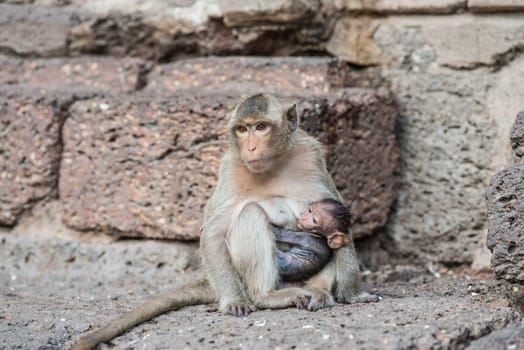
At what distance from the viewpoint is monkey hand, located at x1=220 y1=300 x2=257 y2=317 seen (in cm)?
463

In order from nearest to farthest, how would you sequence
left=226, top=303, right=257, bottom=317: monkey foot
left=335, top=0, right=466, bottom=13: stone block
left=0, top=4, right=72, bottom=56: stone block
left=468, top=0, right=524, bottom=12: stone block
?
left=226, top=303, right=257, bottom=317: monkey foot → left=468, top=0, right=524, bottom=12: stone block → left=335, top=0, right=466, bottom=13: stone block → left=0, top=4, right=72, bottom=56: stone block

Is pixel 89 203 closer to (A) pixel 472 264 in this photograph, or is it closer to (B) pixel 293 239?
(B) pixel 293 239

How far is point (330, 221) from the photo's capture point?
4887 mm

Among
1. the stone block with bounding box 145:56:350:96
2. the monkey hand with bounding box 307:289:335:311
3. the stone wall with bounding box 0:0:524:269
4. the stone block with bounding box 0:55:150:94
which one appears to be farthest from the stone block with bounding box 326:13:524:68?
the monkey hand with bounding box 307:289:335:311

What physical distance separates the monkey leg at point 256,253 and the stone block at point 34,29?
2280mm

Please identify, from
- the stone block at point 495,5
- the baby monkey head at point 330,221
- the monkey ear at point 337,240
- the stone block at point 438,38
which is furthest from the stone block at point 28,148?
the stone block at point 495,5

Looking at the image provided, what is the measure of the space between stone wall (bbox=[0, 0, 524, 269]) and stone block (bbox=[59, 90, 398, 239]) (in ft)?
0.04

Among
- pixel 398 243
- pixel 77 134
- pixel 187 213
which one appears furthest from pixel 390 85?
pixel 77 134

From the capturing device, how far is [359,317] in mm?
4316

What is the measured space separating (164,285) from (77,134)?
1090 mm

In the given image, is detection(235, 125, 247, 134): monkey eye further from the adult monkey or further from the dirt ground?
the dirt ground

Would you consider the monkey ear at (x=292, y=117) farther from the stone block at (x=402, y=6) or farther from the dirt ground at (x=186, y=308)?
the stone block at (x=402, y=6)

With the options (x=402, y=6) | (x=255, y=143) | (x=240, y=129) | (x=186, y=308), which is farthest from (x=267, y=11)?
(x=186, y=308)

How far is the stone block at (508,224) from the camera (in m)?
4.17
